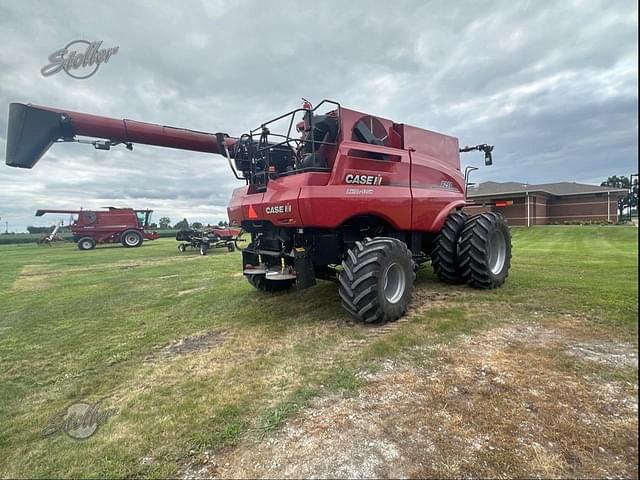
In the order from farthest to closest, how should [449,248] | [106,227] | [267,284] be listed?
[106,227] → [267,284] → [449,248]

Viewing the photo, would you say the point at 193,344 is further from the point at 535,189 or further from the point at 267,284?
the point at 535,189

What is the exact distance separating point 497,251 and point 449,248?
3.49ft

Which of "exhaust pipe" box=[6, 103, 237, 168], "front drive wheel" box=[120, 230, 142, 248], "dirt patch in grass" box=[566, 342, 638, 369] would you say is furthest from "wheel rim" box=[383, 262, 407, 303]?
"front drive wheel" box=[120, 230, 142, 248]

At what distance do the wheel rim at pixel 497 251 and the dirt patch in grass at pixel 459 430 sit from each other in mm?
3260

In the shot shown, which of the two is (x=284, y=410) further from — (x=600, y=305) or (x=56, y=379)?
(x=600, y=305)

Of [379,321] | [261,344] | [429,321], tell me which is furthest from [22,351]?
[429,321]

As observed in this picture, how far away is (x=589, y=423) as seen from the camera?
7.91ft

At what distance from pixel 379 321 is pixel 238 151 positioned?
3285 mm

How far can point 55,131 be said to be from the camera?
5203 millimetres

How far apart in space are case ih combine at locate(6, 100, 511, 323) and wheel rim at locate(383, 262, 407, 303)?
14 millimetres

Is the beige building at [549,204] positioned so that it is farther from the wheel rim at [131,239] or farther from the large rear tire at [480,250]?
the wheel rim at [131,239]

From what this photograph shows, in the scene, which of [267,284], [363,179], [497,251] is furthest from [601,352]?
[267,284]

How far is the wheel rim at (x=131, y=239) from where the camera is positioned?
22.2 m

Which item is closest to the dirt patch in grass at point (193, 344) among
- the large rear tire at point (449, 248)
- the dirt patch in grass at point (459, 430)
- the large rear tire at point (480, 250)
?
the dirt patch in grass at point (459, 430)
